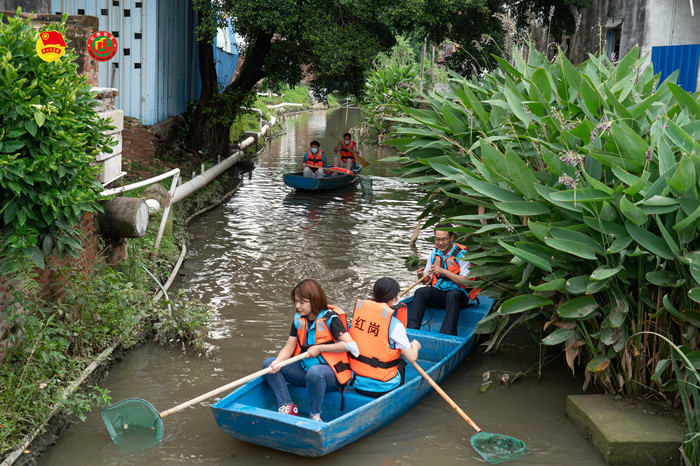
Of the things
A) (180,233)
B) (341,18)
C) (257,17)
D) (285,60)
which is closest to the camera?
(180,233)

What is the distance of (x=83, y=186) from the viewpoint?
227 inches

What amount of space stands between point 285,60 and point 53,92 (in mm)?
12937

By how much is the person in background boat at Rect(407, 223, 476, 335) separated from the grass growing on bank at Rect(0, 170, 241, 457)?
2.46m

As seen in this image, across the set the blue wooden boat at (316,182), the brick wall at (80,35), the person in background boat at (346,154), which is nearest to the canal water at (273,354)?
the blue wooden boat at (316,182)

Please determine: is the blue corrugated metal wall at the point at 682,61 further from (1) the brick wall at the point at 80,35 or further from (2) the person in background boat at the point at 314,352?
(1) the brick wall at the point at 80,35

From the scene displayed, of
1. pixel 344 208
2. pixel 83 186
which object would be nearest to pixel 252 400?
pixel 83 186

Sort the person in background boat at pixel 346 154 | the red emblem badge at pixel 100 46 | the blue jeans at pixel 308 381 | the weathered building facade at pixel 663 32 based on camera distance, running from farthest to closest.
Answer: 1. the person in background boat at pixel 346 154
2. the weathered building facade at pixel 663 32
3. the red emblem badge at pixel 100 46
4. the blue jeans at pixel 308 381

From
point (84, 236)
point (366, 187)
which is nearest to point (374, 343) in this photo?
point (84, 236)

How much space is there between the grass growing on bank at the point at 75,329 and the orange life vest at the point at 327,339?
5.47ft

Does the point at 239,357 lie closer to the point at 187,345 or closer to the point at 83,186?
the point at 187,345

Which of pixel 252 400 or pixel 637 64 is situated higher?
pixel 637 64

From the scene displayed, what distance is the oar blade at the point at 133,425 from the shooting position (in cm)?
548

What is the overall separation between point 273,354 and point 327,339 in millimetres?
1868

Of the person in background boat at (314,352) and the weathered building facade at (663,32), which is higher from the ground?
the weathered building facade at (663,32)
